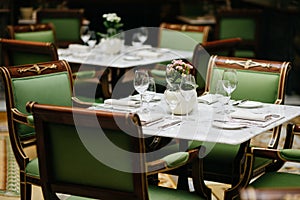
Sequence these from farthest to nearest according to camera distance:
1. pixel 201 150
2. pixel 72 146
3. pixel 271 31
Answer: pixel 271 31 → pixel 201 150 → pixel 72 146

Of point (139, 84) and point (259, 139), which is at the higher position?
point (139, 84)

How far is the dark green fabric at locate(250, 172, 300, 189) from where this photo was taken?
3.28 m

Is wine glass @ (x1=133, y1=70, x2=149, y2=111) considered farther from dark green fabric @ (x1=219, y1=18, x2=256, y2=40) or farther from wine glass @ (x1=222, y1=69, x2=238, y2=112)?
dark green fabric @ (x1=219, y1=18, x2=256, y2=40)

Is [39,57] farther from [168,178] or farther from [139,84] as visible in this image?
[139,84]

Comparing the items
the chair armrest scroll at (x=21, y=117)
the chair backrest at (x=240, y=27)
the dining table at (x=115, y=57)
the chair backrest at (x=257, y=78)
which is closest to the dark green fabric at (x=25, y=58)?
the dining table at (x=115, y=57)

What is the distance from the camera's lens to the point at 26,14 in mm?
8695

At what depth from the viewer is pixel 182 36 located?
626 centimetres

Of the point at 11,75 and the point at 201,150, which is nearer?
the point at 201,150

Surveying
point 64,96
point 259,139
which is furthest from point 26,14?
point 64,96

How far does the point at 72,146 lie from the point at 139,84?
2.54 ft

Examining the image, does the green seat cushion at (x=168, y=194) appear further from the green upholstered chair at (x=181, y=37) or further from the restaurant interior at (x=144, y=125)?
the green upholstered chair at (x=181, y=37)

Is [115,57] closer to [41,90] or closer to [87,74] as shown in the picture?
[87,74]

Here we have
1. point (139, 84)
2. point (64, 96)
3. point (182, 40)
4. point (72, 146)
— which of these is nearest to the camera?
point (72, 146)

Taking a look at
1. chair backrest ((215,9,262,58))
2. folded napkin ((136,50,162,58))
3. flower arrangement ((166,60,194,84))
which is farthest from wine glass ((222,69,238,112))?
chair backrest ((215,9,262,58))
